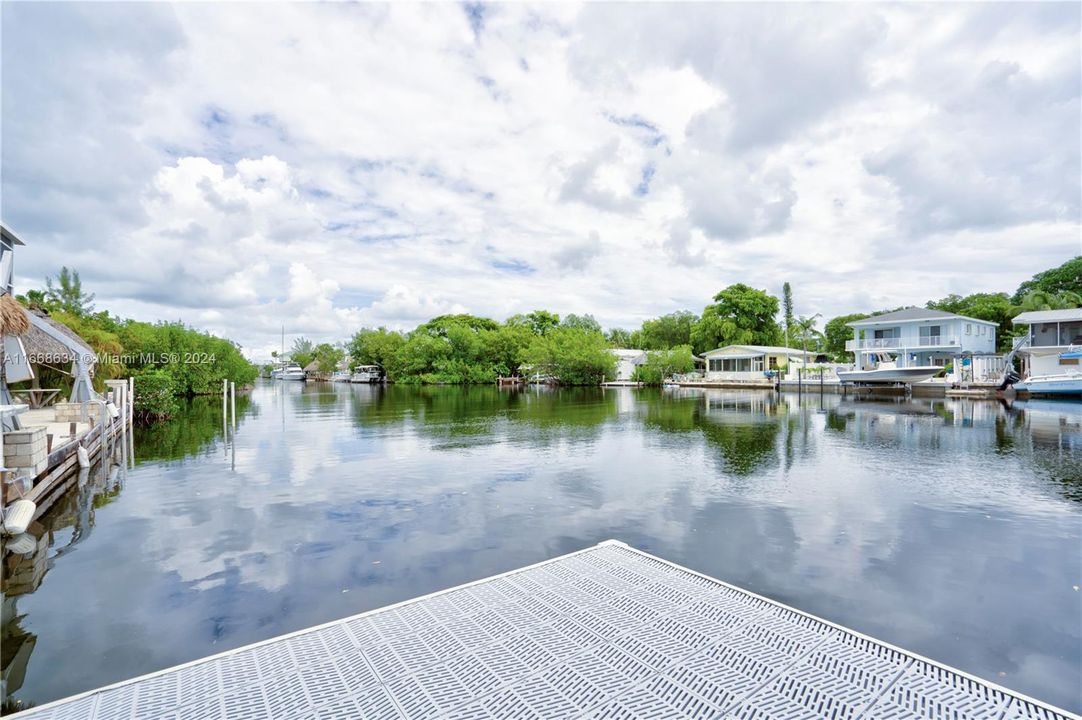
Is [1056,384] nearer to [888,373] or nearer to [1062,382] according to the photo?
[1062,382]

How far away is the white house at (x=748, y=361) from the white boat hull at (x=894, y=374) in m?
10.8

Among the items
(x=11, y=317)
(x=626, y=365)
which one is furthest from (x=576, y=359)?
(x=11, y=317)

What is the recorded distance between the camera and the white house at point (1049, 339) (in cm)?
3853

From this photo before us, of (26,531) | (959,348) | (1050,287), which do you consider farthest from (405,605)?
(1050,287)

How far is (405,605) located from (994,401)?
40542mm

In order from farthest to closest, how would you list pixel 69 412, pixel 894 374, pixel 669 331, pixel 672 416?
pixel 669 331 → pixel 894 374 → pixel 672 416 → pixel 69 412

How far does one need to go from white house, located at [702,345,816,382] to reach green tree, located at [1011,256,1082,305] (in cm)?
2089

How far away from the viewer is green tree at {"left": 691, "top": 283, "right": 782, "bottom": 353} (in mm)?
66000

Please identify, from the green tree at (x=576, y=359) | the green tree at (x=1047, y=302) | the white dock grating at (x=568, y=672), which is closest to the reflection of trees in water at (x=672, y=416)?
the white dock grating at (x=568, y=672)

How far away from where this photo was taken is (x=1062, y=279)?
54.5 m

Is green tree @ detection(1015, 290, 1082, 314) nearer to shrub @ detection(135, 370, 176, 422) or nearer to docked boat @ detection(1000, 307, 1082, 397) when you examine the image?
docked boat @ detection(1000, 307, 1082, 397)

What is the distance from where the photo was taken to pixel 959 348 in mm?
44906

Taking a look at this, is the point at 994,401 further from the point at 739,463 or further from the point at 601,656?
the point at 601,656

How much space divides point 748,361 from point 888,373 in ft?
58.2
